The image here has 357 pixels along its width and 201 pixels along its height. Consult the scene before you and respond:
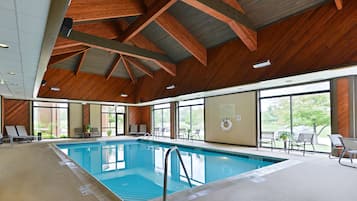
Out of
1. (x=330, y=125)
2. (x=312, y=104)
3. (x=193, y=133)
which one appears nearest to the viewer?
(x=330, y=125)

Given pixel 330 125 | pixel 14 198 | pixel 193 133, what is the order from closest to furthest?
pixel 14 198 < pixel 330 125 < pixel 193 133

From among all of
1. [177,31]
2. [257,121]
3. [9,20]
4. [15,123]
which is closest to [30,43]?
[9,20]

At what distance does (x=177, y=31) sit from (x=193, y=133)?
6.01 metres

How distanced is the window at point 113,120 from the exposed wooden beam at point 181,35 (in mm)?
8813

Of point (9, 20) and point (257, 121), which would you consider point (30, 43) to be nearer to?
point (9, 20)

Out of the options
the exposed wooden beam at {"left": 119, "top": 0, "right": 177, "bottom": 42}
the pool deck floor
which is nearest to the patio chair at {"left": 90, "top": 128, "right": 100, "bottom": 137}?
the exposed wooden beam at {"left": 119, "top": 0, "right": 177, "bottom": 42}

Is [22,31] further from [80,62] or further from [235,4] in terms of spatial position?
[80,62]

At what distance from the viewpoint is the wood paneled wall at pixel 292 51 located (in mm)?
5078

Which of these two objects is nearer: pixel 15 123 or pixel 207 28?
pixel 207 28

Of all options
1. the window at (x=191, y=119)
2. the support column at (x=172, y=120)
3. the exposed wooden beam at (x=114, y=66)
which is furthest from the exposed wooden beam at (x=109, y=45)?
the support column at (x=172, y=120)

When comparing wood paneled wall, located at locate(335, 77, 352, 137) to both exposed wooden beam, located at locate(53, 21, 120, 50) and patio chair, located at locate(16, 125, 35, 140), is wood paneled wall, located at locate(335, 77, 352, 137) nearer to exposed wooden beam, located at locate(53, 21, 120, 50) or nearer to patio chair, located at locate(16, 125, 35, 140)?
exposed wooden beam, located at locate(53, 21, 120, 50)

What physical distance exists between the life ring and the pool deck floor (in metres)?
4.75

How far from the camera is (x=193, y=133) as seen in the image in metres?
11.8

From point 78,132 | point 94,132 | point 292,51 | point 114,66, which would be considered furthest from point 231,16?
point 78,132
